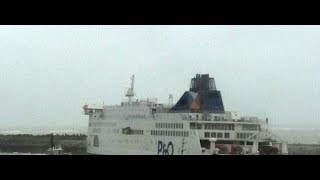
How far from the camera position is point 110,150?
50.8ft

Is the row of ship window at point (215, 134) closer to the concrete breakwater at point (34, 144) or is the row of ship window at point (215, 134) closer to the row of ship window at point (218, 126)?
the row of ship window at point (218, 126)

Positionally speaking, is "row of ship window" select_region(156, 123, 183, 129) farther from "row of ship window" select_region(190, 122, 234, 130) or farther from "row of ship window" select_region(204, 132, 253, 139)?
"row of ship window" select_region(204, 132, 253, 139)

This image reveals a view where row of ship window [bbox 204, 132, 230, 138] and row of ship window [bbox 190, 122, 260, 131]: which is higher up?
row of ship window [bbox 190, 122, 260, 131]

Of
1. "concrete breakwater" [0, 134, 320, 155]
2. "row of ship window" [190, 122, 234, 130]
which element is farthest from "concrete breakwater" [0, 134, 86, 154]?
"row of ship window" [190, 122, 234, 130]

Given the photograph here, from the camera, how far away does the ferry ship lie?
1258cm

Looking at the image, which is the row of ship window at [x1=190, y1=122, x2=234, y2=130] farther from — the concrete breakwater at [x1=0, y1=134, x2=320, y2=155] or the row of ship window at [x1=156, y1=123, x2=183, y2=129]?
the concrete breakwater at [x1=0, y1=134, x2=320, y2=155]

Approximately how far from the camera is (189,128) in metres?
12.6

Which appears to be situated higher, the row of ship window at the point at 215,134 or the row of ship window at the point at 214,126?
the row of ship window at the point at 214,126

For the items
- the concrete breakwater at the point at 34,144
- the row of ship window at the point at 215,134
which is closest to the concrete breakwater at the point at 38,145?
the concrete breakwater at the point at 34,144

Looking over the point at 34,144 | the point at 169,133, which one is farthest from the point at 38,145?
the point at 169,133

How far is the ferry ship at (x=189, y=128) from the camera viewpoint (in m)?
12.6

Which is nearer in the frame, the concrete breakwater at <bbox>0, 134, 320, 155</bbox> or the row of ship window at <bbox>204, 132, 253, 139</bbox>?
the row of ship window at <bbox>204, 132, 253, 139</bbox>

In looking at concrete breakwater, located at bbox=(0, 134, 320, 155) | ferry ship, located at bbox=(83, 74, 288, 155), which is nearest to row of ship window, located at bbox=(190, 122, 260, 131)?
ferry ship, located at bbox=(83, 74, 288, 155)
